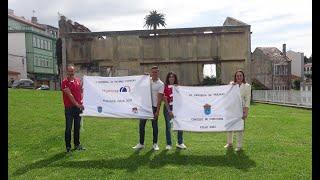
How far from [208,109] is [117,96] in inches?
95.3

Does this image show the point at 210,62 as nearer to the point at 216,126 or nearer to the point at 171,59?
the point at 171,59

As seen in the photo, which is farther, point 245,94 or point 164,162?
point 245,94

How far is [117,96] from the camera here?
11.8 meters

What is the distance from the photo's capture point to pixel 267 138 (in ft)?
45.2

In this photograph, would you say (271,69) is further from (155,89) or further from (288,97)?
(155,89)

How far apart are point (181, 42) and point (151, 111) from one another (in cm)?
3334

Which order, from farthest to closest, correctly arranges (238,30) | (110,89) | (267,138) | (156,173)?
(238,30)
(267,138)
(110,89)
(156,173)

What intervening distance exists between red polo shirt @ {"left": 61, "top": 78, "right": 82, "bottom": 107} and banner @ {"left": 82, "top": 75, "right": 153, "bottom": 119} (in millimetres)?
609

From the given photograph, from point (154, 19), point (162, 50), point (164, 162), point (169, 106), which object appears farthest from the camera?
point (154, 19)

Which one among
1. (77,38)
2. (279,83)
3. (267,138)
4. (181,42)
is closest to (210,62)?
(181,42)

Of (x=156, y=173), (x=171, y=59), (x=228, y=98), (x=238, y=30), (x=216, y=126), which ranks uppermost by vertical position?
(x=238, y=30)

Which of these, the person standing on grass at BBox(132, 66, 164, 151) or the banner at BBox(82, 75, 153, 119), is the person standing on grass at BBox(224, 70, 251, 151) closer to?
the person standing on grass at BBox(132, 66, 164, 151)

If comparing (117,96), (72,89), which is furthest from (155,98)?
(72,89)

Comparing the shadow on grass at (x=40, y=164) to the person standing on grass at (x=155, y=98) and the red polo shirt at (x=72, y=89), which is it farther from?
the person standing on grass at (x=155, y=98)
